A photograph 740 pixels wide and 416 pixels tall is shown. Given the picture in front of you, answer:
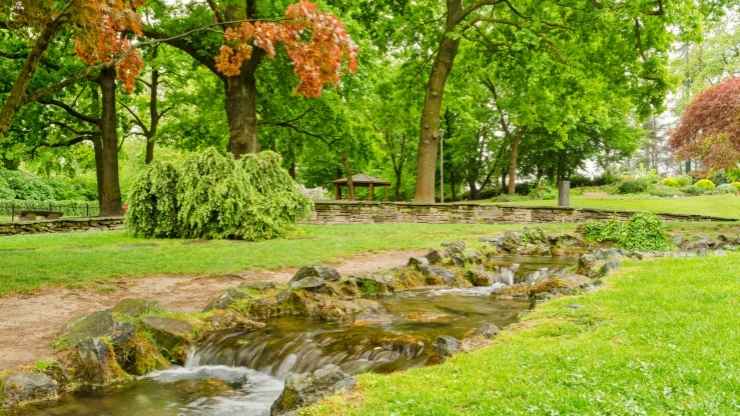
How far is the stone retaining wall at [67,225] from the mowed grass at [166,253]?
114 inches

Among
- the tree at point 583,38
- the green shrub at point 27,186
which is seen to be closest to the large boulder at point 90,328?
the tree at point 583,38

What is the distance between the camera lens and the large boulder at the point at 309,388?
4.36m

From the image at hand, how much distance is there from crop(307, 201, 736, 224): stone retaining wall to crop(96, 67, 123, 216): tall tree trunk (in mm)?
7581

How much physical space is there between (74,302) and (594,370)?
6.79 m

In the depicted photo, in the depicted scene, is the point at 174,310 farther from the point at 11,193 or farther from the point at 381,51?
the point at 11,193

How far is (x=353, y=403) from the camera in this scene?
413 centimetres

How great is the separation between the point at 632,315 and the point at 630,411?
8.53ft

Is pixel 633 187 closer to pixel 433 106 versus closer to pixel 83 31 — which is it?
pixel 433 106

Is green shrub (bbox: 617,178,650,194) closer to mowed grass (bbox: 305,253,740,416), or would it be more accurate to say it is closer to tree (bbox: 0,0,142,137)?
mowed grass (bbox: 305,253,740,416)

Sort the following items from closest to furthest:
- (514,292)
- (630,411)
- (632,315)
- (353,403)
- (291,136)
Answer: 1. (630,411)
2. (353,403)
3. (632,315)
4. (514,292)
5. (291,136)

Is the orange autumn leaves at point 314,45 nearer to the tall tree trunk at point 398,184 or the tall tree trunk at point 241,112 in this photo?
the tall tree trunk at point 241,112

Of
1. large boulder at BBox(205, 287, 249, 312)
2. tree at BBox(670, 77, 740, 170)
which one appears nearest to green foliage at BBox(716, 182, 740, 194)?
tree at BBox(670, 77, 740, 170)

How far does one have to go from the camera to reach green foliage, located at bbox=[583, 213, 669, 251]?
14.0m

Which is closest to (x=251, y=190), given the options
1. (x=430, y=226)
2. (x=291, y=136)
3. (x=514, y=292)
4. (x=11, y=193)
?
(x=430, y=226)
